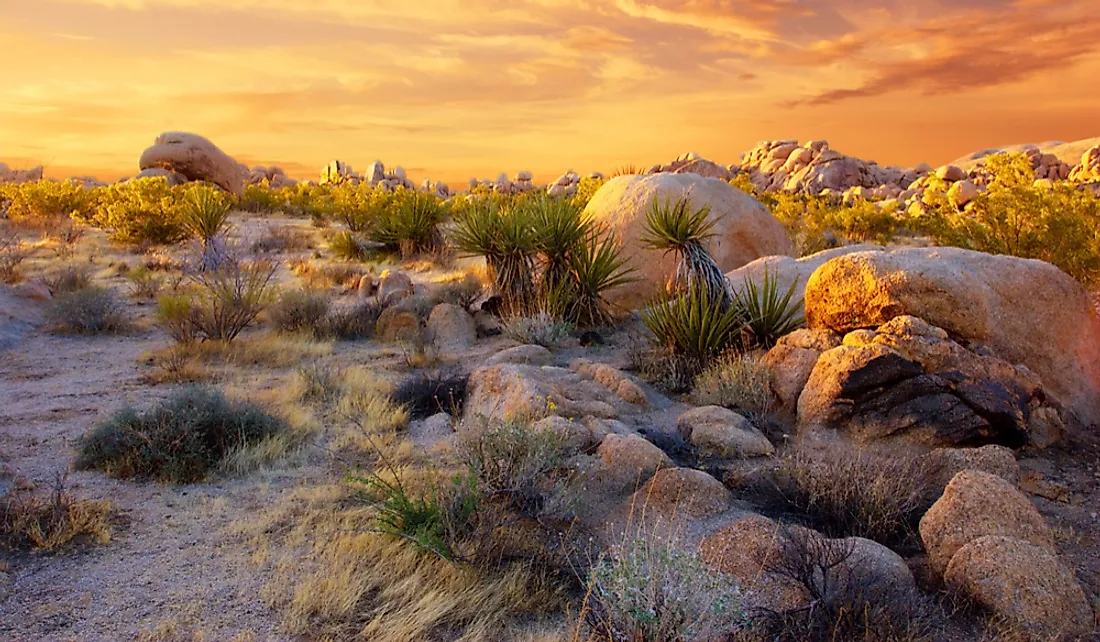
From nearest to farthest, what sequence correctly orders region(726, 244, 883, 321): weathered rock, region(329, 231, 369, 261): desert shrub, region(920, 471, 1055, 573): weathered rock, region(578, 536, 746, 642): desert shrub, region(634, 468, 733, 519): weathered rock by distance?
region(578, 536, 746, 642): desert shrub < region(920, 471, 1055, 573): weathered rock < region(634, 468, 733, 519): weathered rock < region(726, 244, 883, 321): weathered rock < region(329, 231, 369, 261): desert shrub

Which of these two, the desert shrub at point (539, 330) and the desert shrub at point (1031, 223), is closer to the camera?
the desert shrub at point (539, 330)

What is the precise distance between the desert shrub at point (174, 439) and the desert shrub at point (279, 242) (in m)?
12.7

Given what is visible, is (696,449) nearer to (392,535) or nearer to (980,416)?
(980,416)

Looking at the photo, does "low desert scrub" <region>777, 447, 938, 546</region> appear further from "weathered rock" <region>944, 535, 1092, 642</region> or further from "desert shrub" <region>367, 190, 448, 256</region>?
"desert shrub" <region>367, 190, 448, 256</region>

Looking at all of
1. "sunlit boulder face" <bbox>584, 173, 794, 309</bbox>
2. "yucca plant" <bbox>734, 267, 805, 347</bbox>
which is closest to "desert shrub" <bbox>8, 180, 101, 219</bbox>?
"sunlit boulder face" <bbox>584, 173, 794, 309</bbox>

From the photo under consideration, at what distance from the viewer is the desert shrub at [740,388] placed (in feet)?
22.5

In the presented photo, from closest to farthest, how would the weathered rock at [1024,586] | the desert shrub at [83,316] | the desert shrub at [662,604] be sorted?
the desert shrub at [662,604] → the weathered rock at [1024,586] → the desert shrub at [83,316]

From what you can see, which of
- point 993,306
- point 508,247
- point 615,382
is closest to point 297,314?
point 508,247

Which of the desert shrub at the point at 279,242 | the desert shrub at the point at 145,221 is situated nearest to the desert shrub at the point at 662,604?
the desert shrub at the point at 279,242

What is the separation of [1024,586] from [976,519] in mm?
546

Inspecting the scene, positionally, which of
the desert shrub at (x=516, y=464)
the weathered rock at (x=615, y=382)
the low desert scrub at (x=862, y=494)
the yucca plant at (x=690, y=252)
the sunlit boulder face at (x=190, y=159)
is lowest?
the low desert scrub at (x=862, y=494)

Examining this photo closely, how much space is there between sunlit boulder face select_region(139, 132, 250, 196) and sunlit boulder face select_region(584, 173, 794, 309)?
28512 millimetres

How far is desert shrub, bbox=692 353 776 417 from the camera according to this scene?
270 inches

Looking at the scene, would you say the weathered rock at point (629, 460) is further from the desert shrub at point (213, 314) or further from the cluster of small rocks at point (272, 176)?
the cluster of small rocks at point (272, 176)
